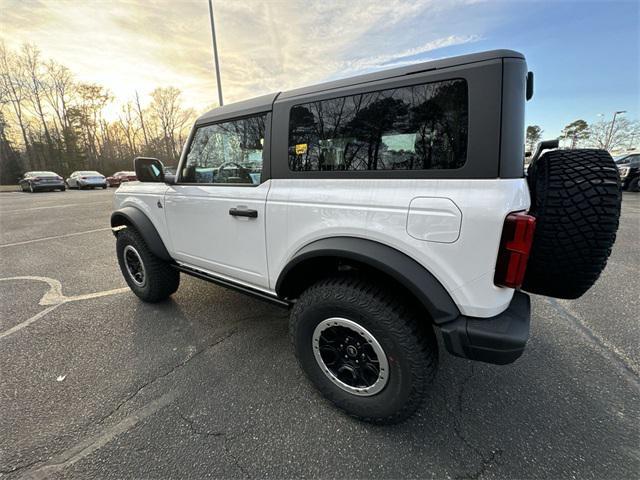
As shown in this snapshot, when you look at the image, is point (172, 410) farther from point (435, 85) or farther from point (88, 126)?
point (88, 126)

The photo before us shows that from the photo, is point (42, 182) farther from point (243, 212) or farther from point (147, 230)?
point (243, 212)

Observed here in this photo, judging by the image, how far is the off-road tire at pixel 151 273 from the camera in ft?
10.3

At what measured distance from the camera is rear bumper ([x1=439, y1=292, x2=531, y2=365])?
1.41 meters

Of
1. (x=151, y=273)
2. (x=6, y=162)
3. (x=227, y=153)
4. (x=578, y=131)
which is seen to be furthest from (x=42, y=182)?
(x=578, y=131)

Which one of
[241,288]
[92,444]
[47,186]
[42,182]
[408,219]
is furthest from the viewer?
[47,186]

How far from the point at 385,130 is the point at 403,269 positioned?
0.74 metres

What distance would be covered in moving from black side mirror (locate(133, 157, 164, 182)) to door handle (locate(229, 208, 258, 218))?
3.29 ft

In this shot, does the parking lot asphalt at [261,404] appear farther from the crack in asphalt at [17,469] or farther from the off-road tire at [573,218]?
the off-road tire at [573,218]

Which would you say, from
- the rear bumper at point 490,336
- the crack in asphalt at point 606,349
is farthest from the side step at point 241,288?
the crack in asphalt at point 606,349

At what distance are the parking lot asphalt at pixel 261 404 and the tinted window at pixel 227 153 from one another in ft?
4.67

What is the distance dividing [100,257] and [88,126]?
44.0 meters

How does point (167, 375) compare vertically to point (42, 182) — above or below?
below

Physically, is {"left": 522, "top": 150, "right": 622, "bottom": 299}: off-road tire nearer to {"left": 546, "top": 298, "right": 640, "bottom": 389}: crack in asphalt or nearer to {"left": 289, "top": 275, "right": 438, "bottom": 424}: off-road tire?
{"left": 289, "top": 275, "right": 438, "bottom": 424}: off-road tire

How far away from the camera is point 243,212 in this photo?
2154 millimetres
